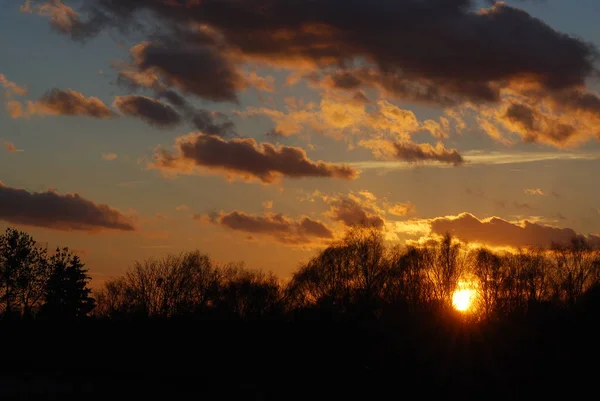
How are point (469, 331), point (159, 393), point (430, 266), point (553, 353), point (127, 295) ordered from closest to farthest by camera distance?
point (159, 393) → point (553, 353) → point (469, 331) → point (430, 266) → point (127, 295)

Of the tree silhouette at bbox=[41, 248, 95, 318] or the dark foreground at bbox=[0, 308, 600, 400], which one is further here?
the tree silhouette at bbox=[41, 248, 95, 318]

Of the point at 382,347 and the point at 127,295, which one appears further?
the point at 127,295

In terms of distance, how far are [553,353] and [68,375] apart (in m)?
37.8

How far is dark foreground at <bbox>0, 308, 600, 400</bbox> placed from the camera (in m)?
49.0

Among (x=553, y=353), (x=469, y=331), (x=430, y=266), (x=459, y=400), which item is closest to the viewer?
(x=459, y=400)

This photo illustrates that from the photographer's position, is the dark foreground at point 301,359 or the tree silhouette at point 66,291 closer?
the dark foreground at point 301,359

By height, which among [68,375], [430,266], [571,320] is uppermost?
[430,266]

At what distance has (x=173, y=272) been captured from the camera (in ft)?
372

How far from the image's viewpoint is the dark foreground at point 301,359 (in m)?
49.0

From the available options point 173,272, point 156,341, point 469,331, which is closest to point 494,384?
point 469,331

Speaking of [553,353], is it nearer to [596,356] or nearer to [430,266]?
[596,356]

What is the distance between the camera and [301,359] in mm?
56031

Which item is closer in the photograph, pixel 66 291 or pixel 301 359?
pixel 301 359

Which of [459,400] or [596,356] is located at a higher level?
[596,356]
